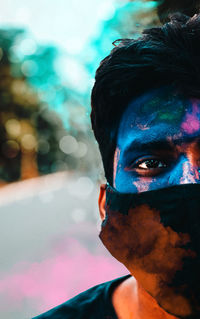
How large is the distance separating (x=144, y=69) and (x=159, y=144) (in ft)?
1.33

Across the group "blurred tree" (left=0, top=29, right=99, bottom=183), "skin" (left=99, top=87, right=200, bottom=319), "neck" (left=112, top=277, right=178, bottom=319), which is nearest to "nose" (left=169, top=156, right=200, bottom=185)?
"skin" (left=99, top=87, right=200, bottom=319)

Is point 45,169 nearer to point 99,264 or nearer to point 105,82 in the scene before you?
point 99,264

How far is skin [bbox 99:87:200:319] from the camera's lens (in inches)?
44.0

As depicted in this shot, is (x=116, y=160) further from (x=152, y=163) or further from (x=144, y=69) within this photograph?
(x=144, y=69)

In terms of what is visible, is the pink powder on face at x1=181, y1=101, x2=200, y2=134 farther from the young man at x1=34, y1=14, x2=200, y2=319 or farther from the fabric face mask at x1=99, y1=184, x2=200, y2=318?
the fabric face mask at x1=99, y1=184, x2=200, y2=318

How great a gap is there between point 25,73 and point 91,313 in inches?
426

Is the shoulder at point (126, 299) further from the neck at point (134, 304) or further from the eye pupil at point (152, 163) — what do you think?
the eye pupil at point (152, 163)

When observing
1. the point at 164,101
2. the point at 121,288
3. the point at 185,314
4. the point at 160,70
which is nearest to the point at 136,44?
the point at 160,70

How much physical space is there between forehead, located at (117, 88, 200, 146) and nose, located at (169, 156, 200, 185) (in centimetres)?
12

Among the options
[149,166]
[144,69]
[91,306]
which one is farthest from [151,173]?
[91,306]

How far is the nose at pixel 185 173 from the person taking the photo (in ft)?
3.48

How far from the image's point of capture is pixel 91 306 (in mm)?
1504

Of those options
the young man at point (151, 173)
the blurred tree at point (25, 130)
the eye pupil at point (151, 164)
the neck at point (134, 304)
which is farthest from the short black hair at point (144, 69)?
the blurred tree at point (25, 130)

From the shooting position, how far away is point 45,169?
12914 mm
